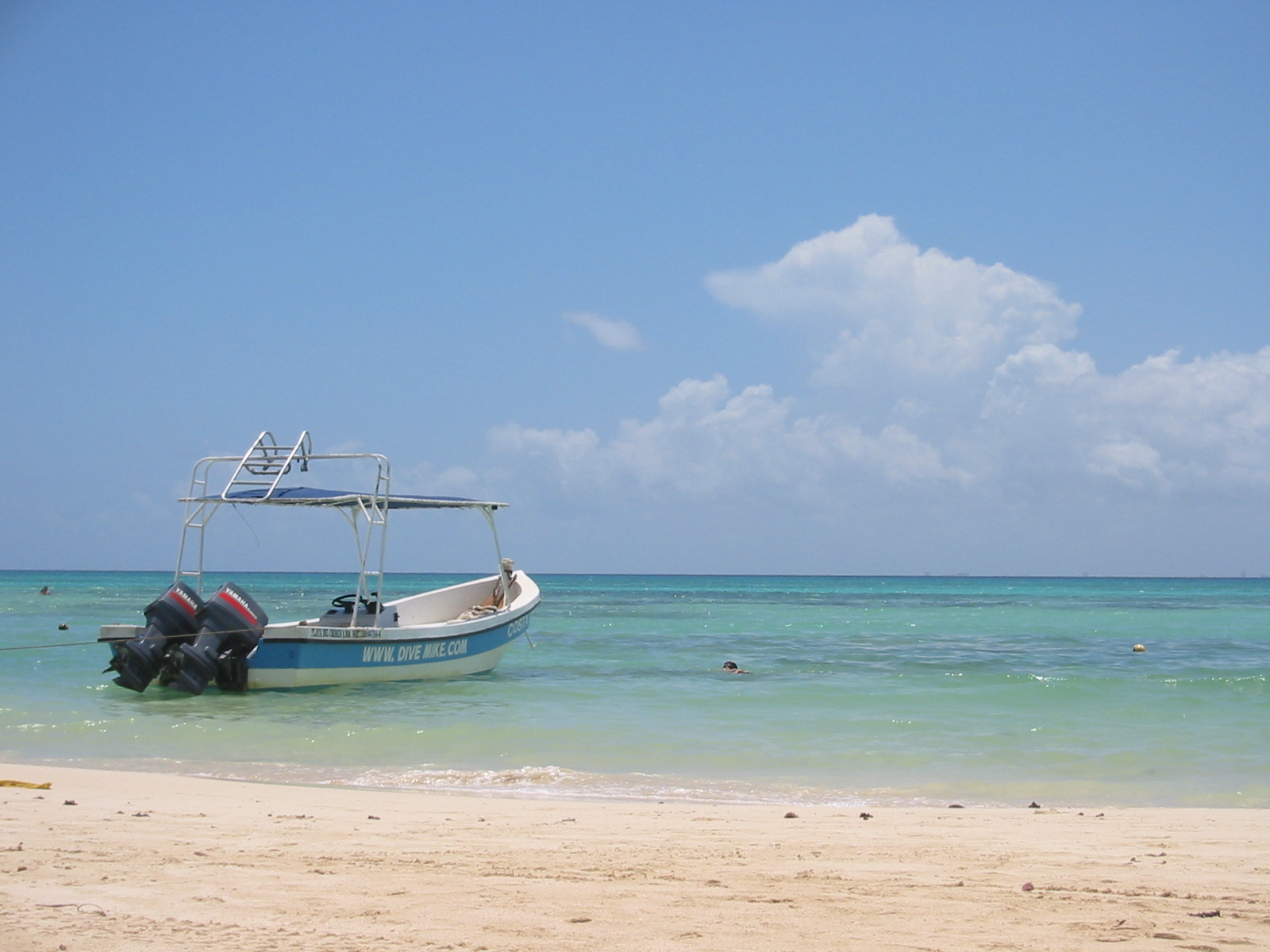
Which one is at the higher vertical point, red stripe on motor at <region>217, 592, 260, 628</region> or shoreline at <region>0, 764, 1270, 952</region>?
red stripe on motor at <region>217, 592, 260, 628</region>

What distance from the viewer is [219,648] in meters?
12.4

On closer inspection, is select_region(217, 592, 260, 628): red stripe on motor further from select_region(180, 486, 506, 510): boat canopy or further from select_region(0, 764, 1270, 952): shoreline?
select_region(0, 764, 1270, 952): shoreline

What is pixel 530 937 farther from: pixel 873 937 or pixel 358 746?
pixel 358 746

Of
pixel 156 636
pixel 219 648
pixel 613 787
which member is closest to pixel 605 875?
pixel 613 787

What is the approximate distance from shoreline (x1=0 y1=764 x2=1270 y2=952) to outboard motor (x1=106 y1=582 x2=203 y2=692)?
5739 millimetres

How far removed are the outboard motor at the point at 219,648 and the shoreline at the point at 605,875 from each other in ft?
18.2

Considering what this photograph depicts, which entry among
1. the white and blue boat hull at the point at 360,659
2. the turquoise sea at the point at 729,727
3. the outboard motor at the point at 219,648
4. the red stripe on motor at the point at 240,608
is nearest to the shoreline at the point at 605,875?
the turquoise sea at the point at 729,727

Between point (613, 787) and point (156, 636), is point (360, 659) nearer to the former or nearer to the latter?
point (156, 636)

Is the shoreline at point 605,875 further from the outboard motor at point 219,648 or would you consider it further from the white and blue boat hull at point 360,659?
the white and blue boat hull at point 360,659

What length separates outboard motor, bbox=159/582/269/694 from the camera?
1219 centimetres

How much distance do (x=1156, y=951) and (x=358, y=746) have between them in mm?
7412

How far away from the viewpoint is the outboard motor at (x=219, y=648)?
40.0ft

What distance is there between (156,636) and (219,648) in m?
0.75

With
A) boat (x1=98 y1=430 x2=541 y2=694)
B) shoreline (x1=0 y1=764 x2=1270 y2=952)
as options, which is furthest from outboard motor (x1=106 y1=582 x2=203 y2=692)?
shoreline (x1=0 y1=764 x2=1270 y2=952)
